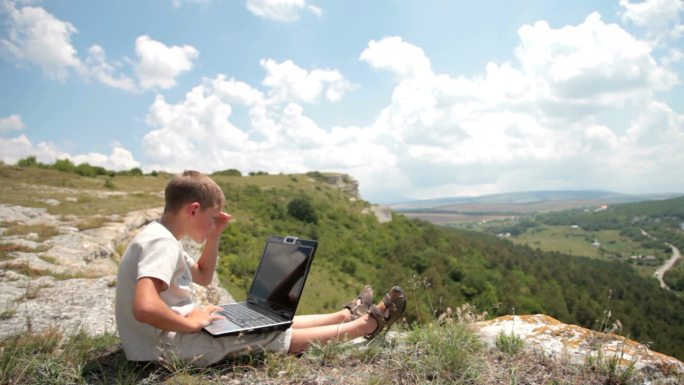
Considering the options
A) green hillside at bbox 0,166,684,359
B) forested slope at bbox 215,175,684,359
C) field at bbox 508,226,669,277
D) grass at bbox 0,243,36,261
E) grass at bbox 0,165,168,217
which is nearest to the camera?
grass at bbox 0,243,36,261

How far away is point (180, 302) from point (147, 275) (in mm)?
720

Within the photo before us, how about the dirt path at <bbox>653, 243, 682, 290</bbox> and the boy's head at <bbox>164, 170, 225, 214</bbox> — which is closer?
the boy's head at <bbox>164, 170, 225, 214</bbox>

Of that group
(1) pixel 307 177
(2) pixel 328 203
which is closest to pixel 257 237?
(2) pixel 328 203

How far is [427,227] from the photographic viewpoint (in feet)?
249

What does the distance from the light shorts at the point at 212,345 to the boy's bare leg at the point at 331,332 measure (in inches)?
6.0

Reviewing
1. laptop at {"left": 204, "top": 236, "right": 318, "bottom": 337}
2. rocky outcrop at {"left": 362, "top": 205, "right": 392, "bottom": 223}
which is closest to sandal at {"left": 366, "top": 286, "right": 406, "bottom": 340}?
laptop at {"left": 204, "top": 236, "right": 318, "bottom": 337}

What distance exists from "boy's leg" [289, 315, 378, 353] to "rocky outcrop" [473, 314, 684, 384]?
1244 millimetres

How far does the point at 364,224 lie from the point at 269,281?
56.9 metres

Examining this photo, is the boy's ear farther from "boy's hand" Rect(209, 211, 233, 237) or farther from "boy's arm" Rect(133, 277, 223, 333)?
"boy's arm" Rect(133, 277, 223, 333)

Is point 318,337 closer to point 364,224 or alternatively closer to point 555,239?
point 364,224

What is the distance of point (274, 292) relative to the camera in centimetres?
425

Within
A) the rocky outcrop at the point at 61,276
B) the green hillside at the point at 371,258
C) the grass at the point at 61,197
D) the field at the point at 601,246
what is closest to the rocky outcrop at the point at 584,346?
the rocky outcrop at the point at 61,276

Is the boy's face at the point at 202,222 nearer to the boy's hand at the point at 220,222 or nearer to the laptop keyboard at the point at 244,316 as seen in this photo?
the boy's hand at the point at 220,222

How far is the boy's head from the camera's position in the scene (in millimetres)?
3449
